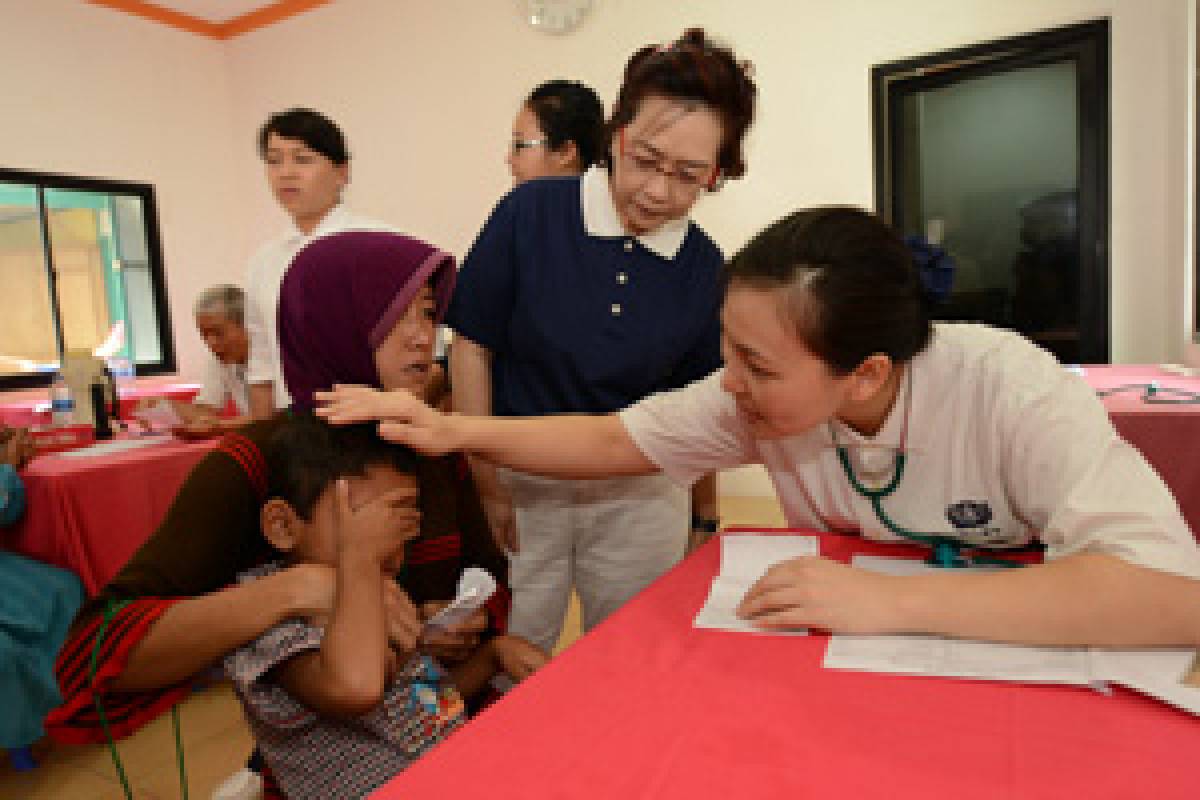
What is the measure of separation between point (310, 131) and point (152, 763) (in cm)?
176

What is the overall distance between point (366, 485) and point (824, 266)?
61 centimetres

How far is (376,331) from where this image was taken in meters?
1.06

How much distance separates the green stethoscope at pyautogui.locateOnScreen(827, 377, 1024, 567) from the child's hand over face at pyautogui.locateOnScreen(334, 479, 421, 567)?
1.90 ft

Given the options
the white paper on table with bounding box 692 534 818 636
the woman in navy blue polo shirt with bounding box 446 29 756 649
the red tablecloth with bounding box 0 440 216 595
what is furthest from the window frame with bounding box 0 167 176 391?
the white paper on table with bounding box 692 534 818 636

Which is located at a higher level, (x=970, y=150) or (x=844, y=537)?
(x=970, y=150)

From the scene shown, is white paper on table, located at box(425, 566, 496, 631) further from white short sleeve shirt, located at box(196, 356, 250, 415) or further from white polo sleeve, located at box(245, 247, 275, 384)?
white short sleeve shirt, located at box(196, 356, 250, 415)

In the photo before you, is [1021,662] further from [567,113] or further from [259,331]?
[259,331]

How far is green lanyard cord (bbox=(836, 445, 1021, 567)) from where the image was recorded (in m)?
0.92

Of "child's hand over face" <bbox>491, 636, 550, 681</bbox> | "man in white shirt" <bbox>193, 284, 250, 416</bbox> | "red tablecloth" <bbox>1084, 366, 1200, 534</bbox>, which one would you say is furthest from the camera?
"man in white shirt" <bbox>193, 284, 250, 416</bbox>

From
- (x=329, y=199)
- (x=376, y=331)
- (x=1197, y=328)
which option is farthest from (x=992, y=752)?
(x=1197, y=328)

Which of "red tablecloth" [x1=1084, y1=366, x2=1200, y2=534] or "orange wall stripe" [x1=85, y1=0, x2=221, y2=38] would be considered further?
"orange wall stripe" [x1=85, y1=0, x2=221, y2=38]

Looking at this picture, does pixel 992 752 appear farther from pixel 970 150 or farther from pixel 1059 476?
pixel 970 150

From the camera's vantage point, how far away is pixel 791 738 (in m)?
0.56

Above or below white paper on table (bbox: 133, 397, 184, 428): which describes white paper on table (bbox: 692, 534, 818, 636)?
below
